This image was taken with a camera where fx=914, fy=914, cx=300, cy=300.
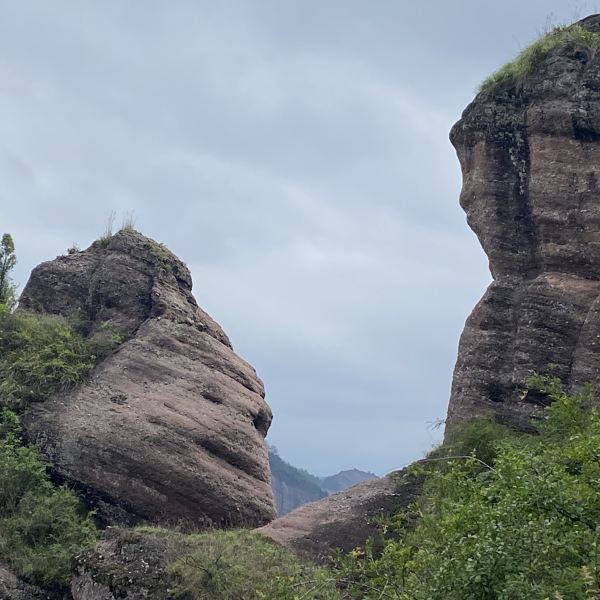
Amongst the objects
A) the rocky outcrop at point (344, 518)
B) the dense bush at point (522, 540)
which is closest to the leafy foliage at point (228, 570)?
the rocky outcrop at point (344, 518)

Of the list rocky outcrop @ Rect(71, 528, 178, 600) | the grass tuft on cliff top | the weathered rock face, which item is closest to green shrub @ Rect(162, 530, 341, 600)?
rocky outcrop @ Rect(71, 528, 178, 600)

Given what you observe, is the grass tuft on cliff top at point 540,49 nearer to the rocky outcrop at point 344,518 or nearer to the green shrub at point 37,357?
the rocky outcrop at point 344,518

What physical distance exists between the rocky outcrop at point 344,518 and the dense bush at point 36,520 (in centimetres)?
419

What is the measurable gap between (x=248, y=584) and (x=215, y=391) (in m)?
8.35

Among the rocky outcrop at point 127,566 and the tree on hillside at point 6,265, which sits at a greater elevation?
the tree on hillside at point 6,265

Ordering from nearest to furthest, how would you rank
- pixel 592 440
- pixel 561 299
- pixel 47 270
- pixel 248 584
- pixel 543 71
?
pixel 592 440, pixel 248 584, pixel 561 299, pixel 543 71, pixel 47 270

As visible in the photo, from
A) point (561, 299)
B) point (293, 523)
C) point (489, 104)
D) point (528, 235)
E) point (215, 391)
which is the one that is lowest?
point (293, 523)

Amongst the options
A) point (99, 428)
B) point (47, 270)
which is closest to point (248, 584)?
point (99, 428)

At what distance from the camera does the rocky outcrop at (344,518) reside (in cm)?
1947

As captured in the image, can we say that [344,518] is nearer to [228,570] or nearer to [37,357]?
[228,570]

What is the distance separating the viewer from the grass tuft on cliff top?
945 inches

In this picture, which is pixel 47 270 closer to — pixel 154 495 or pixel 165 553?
pixel 154 495

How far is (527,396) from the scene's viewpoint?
21.3m

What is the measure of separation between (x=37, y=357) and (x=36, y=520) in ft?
17.2
